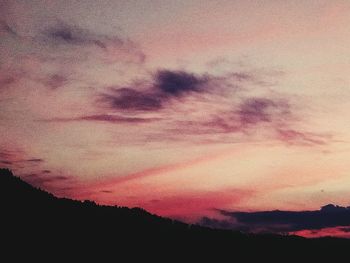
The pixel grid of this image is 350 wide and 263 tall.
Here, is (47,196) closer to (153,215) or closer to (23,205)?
(23,205)

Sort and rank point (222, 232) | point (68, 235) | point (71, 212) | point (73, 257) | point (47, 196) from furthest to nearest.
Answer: point (222, 232), point (47, 196), point (71, 212), point (68, 235), point (73, 257)

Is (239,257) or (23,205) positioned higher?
(23,205)

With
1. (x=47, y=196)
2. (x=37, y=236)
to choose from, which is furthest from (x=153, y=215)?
(x=37, y=236)

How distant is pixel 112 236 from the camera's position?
41000mm

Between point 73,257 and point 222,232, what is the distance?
25.4 metres

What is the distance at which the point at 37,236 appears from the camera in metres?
34.4

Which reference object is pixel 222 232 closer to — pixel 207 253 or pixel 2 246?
pixel 207 253

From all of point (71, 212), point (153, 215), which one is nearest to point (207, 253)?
point (153, 215)

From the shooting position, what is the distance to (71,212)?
145 ft

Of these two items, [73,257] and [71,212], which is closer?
[73,257]

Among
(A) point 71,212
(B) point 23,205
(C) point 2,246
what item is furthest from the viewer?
(A) point 71,212

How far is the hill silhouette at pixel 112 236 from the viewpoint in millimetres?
34906

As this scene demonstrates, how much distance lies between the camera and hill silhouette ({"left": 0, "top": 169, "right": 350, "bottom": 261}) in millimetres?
34906

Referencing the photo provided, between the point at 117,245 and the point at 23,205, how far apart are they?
10.3 m
